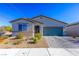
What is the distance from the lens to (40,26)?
40.7 feet

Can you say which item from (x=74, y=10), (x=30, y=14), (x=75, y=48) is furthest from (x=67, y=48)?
(x=30, y=14)

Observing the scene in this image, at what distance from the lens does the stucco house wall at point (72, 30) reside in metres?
12.4

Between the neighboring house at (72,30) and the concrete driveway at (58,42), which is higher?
the neighboring house at (72,30)

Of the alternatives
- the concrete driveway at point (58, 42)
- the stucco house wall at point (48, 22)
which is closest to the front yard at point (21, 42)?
the concrete driveway at point (58, 42)

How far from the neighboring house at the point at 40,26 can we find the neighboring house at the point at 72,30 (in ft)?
1.26

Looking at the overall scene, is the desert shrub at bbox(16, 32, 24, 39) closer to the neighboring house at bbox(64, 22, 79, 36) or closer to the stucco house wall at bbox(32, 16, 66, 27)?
the stucco house wall at bbox(32, 16, 66, 27)

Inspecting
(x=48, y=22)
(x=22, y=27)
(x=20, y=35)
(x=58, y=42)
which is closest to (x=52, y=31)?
(x=48, y=22)

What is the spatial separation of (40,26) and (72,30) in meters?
2.41

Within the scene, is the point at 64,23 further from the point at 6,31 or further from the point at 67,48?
the point at 6,31

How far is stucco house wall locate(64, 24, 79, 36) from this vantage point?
12434 mm

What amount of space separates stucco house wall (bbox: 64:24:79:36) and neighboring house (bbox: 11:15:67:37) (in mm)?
390

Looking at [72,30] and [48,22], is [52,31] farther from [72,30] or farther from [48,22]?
[72,30]

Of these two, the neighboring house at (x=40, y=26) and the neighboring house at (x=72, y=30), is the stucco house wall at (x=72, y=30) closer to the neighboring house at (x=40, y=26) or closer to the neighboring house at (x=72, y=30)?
the neighboring house at (x=72, y=30)

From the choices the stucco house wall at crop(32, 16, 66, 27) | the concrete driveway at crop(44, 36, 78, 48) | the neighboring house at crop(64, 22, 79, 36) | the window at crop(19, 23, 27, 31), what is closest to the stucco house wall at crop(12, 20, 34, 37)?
the window at crop(19, 23, 27, 31)
